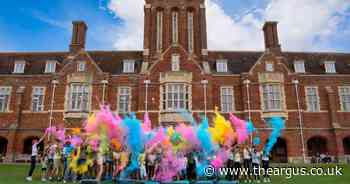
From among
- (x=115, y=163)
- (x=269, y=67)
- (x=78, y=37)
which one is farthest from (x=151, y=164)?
(x=78, y=37)

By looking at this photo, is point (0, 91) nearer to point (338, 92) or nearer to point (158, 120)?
point (158, 120)

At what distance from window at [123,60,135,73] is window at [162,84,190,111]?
4.73m

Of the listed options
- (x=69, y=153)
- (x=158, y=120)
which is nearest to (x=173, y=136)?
(x=69, y=153)

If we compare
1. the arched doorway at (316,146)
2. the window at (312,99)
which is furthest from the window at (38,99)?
the arched doorway at (316,146)

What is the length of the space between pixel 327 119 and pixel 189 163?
20.7 m

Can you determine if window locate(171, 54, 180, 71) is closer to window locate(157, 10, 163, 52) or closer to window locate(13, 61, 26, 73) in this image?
window locate(157, 10, 163, 52)

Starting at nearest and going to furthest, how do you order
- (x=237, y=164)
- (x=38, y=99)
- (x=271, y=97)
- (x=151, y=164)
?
(x=151, y=164) < (x=237, y=164) < (x=271, y=97) < (x=38, y=99)

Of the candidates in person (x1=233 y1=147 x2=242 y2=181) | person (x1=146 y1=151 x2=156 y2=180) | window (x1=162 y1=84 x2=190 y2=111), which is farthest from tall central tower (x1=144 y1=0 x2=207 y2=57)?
person (x1=146 y1=151 x2=156 y2=180)

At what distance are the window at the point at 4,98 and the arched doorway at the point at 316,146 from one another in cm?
3129

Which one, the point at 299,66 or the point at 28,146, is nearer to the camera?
the point at 28,146

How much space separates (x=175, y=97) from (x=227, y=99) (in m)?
5.45

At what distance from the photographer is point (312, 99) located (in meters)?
29.3

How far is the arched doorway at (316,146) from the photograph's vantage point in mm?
29587

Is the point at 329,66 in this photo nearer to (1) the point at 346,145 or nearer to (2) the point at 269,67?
(2) the point at 269,67
